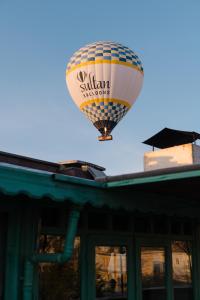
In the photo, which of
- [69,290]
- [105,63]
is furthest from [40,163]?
[105,63]

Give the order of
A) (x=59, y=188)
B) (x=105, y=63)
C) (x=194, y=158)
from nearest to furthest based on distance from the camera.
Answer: (x=59, y=188) < (x=194, y=158) < (x=105, y=63)

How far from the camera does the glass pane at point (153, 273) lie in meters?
8.44

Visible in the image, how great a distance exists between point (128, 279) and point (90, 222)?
4.59 ft

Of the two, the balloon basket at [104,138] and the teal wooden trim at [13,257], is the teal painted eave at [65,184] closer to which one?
the teal wooden trim at [13,257]

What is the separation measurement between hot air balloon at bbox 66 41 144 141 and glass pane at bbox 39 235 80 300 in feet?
27.1

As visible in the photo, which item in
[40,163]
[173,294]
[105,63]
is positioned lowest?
[173,294]

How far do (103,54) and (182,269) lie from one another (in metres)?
7.84

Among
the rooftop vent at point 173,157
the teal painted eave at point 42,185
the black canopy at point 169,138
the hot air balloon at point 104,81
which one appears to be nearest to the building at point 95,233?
the teal painted eave at point 42,185

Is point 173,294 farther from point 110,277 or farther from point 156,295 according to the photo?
point 110,277

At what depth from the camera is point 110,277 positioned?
7.78 metres

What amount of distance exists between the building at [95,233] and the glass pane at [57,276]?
0.02 m

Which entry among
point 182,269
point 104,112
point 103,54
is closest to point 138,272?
point 182,269

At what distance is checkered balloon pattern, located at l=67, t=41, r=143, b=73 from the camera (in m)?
14.6

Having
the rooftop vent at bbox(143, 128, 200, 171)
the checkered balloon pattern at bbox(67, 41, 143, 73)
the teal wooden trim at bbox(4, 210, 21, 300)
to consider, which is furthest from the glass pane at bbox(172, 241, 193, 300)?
the checkered balloon pattern at bbox(67, 41, 143, 73)
